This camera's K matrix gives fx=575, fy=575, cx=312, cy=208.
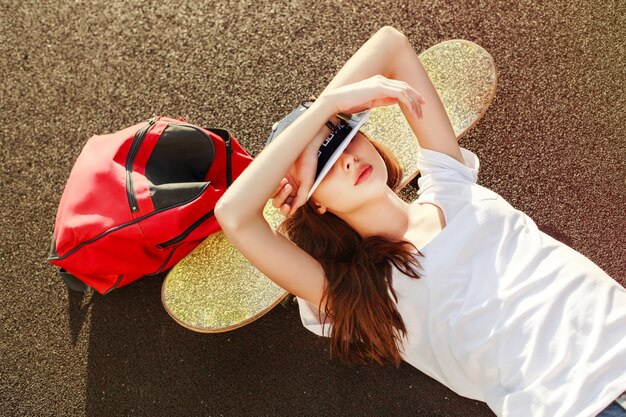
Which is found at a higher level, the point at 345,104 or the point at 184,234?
the point at 345,104

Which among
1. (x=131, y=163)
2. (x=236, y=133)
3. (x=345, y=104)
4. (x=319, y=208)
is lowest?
(x=131, y=163)

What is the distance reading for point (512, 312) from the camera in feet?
4.91

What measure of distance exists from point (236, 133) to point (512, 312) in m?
1.19

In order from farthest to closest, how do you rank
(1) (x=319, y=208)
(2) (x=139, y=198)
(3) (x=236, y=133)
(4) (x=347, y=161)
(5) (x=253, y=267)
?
1. (3) (x=236, y=133)
2. (5) (x=253, y=267)
3. (2) (x=139, y=198)
4. (1) (x=319, y=208)
5. (4) (x=347, y=161)

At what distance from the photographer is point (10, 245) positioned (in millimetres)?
2150

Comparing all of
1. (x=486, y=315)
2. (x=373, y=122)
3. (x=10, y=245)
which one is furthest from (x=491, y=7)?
(x=10, y=245)

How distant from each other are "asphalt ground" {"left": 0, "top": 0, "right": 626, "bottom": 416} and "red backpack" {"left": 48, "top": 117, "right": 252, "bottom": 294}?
295mm

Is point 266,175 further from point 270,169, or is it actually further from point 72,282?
point 72,282

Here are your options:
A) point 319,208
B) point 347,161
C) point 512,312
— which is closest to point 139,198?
point 319,208

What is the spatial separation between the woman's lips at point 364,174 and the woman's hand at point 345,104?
116 mm

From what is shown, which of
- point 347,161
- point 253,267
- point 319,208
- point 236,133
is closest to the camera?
point 347,161

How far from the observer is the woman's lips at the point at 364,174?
1.47m

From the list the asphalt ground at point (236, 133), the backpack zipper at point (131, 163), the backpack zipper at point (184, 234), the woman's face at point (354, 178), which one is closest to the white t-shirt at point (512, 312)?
the woman's face at point (354, 178)

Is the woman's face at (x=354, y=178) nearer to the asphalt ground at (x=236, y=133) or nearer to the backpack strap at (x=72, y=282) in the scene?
the asphalt ground at (x=236, y=133)
